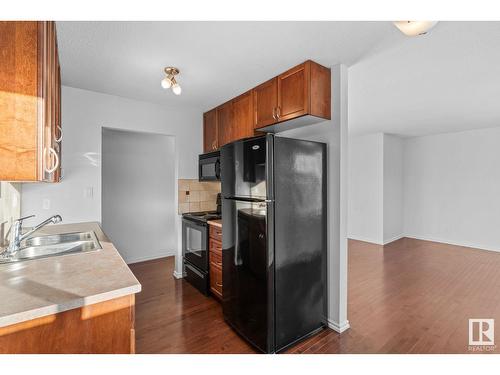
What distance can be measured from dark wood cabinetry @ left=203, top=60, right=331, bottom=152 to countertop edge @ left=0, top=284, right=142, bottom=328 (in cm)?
178

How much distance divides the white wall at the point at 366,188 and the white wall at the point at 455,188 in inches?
44.8

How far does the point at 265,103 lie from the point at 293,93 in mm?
392

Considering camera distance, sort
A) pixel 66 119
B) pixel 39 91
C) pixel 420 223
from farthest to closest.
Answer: pixel 420 223 < pixel 66 119 < pixel 39 91

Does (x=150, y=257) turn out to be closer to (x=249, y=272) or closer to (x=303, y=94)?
(x=249, y=272)

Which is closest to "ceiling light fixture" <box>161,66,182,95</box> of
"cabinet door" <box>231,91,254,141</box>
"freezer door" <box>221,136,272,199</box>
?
"freezer door" <box>221,136,272,199</box>

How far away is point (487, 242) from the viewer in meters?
5.09

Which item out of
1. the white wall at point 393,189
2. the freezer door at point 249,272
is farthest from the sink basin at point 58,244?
the white wall at point 393,189

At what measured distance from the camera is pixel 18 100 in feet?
3.18

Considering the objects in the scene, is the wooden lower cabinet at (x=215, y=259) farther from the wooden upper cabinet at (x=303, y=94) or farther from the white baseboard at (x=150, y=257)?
the white baseboard at (x=150, y=257)

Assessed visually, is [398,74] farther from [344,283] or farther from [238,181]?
[344,283]

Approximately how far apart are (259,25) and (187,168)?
2289mm

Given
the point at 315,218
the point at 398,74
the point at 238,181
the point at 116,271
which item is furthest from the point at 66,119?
the point at 398,74

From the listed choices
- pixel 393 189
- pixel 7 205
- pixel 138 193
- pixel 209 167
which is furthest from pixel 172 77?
pixel 393 189

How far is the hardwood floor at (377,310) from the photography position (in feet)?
6.82
